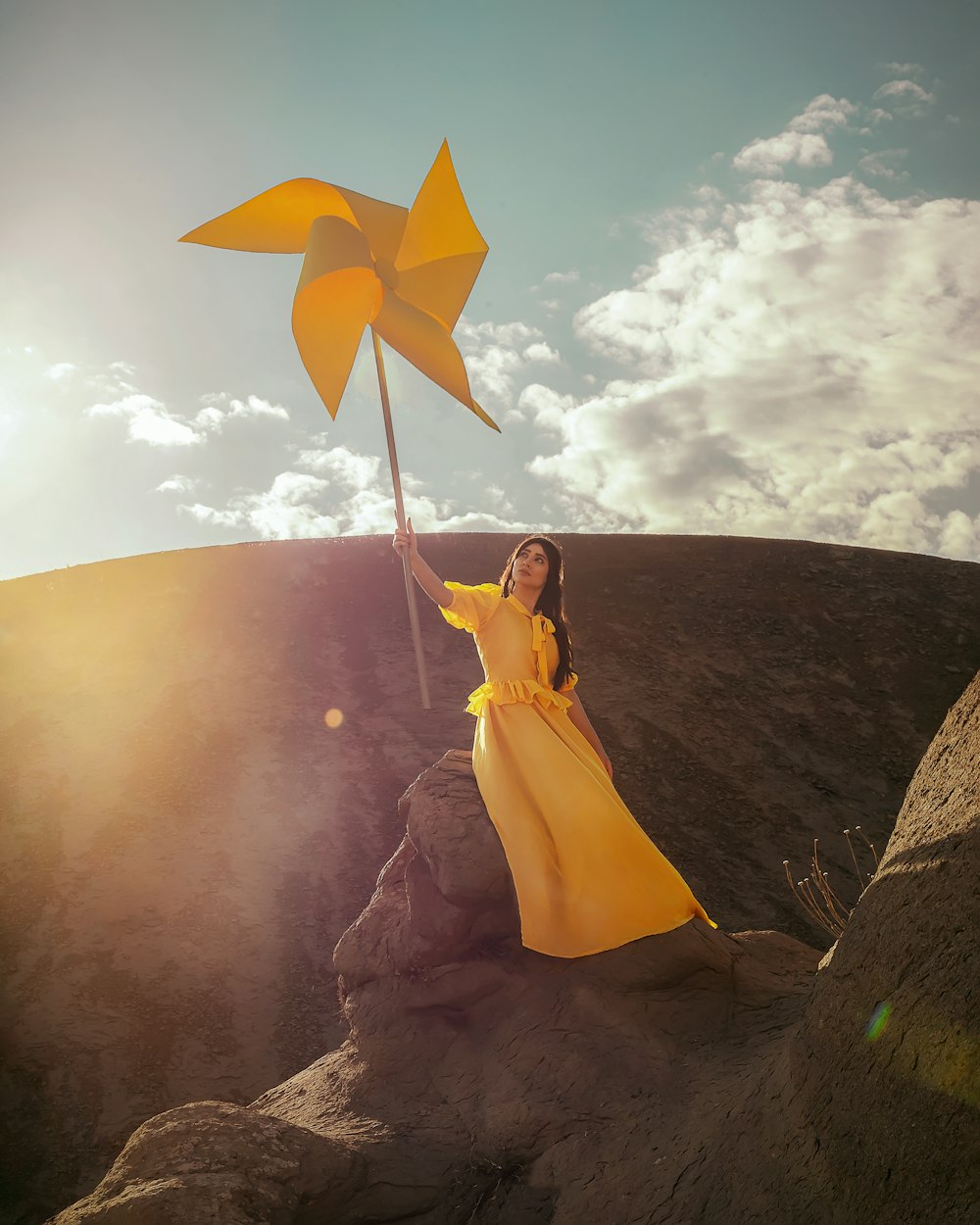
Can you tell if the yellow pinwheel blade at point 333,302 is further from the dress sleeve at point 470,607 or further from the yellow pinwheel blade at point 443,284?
the dress sleeve at point 470,607

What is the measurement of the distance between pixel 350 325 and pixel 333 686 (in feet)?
40.7

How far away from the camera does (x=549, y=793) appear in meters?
4.69

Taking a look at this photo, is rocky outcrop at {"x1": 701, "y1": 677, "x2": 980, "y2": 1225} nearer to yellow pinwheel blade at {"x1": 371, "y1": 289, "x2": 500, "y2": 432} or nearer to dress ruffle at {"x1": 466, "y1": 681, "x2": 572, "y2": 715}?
dress ruffle at {"x1": 466, "y1": 681, "x2": 572, "y2": 715}

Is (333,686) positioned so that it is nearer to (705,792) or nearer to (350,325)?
(705,792)

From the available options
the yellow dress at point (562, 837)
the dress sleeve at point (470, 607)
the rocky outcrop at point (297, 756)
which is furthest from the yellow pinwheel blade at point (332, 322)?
the rocky outcrop at point (297, 756)

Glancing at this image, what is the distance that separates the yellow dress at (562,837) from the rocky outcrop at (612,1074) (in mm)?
307

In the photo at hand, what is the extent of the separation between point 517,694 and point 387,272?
2755 mm

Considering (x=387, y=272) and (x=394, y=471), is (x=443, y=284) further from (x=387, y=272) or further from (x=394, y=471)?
(x=394, y=471)

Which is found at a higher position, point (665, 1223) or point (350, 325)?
point (350, 325)

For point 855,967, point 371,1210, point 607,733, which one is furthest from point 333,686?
point 855,967

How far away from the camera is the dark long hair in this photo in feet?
17.4

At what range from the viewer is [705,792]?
1498 centimetres

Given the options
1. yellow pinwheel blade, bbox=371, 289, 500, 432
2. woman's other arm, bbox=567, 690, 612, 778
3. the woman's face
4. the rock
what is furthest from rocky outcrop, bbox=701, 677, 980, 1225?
yellow pinwheel blade, bbox=371, 289, 500, 432

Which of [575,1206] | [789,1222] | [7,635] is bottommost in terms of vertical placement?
[575,1206]
